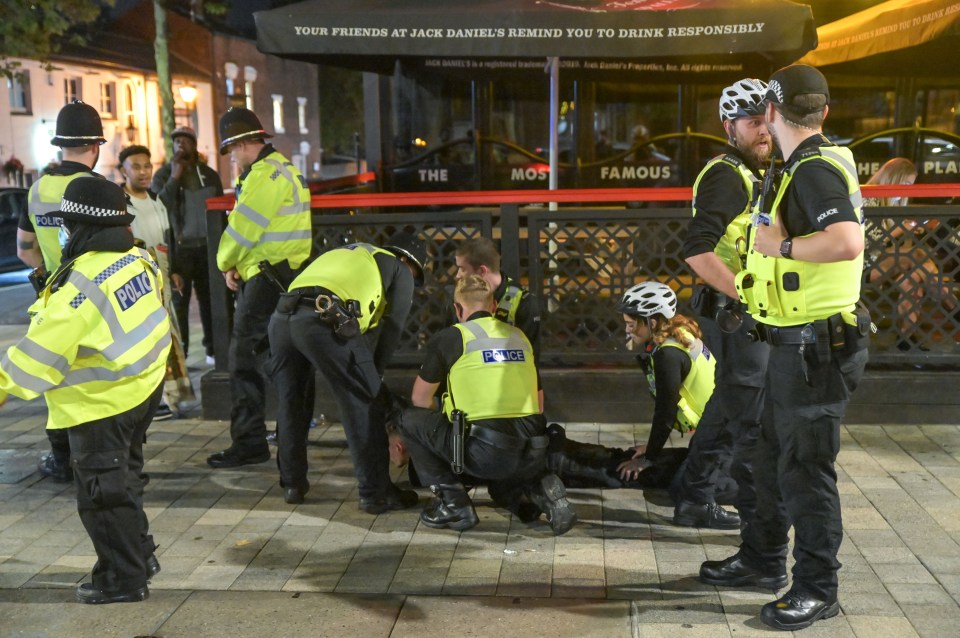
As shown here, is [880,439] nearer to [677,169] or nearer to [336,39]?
[336,39]

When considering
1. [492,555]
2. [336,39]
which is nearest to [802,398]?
[492,555]

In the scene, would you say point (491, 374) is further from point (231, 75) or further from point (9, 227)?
point (231, 75)

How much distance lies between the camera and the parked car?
673 inches

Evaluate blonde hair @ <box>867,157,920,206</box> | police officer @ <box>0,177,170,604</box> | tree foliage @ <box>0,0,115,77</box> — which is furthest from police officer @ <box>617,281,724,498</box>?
tree foliage @ <box>0,0,115,77</box>

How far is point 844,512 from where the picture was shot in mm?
5164

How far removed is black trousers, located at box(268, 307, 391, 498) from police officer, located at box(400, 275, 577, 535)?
0.81 feet

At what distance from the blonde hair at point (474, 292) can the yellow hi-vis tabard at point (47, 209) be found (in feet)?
7.51

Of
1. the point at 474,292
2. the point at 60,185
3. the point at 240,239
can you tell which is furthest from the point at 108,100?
the point at 474,292

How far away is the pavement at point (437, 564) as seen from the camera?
13.2ft

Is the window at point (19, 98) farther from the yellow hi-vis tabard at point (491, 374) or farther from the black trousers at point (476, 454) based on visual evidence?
the yellow hi-vis tabard at point (491, 374)

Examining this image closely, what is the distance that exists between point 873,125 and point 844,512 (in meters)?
7.04

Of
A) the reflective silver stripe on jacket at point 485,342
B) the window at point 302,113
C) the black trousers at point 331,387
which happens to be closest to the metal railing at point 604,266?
the black trousers at point 331,387

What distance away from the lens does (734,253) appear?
4566 millimetres

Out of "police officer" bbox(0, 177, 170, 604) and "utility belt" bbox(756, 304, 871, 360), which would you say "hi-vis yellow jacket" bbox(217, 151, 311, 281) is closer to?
"police officer" bbox(0, 177, 170, 604)
